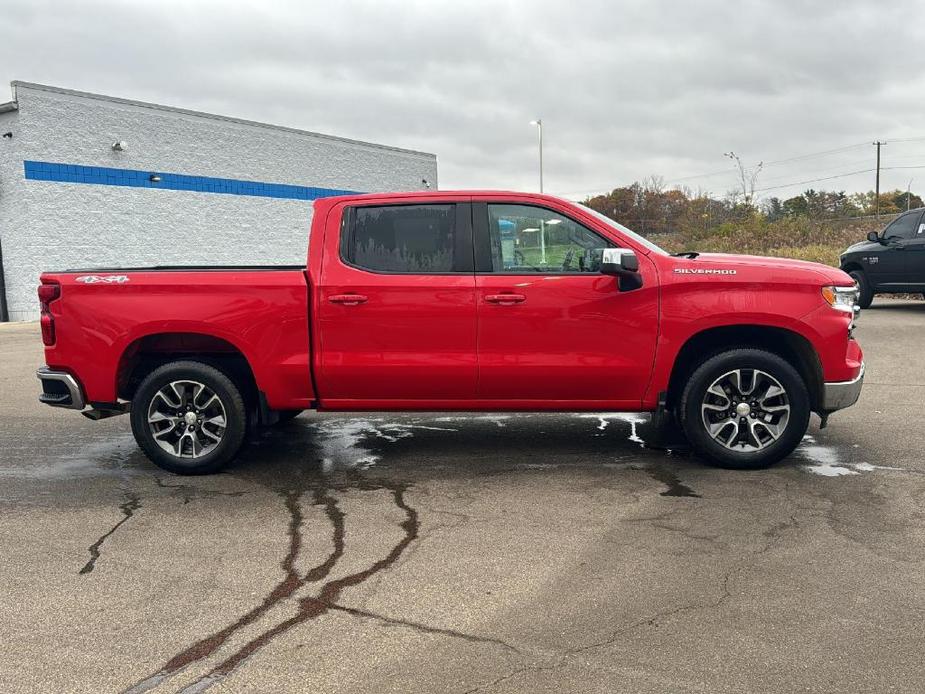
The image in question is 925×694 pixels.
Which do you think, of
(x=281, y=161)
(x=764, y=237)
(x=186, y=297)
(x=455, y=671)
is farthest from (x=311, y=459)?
(x=764, y=237)

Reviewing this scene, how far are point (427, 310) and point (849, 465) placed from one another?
124 inches

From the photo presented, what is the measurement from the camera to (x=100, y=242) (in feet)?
72.0

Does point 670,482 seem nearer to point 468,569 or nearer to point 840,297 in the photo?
point 840,297

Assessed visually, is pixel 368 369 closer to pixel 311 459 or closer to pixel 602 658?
pixel 311 459

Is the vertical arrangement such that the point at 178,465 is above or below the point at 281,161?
below

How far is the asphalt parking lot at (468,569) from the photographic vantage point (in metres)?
3.08

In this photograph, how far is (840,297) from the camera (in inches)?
222

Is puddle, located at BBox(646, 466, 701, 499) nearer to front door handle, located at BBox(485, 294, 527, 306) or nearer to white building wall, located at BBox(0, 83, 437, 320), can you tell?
front door handle, located at BBox(485, 294, 527, 306)

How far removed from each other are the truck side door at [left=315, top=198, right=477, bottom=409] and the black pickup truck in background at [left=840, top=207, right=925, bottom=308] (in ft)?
39.7

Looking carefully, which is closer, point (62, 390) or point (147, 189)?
point (62, 390)

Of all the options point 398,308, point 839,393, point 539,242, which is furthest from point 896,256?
point 398,308

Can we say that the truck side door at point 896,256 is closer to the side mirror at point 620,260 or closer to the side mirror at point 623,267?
the side mirror at point 623,267

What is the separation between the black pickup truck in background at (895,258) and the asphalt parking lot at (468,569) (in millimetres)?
9633

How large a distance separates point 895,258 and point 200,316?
13.7m
